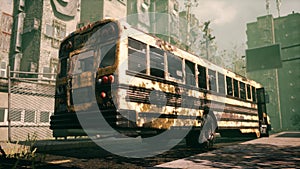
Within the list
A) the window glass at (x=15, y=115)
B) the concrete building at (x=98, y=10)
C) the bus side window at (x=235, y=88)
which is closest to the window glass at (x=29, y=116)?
the window glass at (x=15, y=115)

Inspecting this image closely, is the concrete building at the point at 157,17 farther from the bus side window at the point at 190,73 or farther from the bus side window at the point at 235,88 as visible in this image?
the bus side window at the point at 190,73

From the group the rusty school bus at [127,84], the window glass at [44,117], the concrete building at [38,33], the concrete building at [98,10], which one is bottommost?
the window glass at [44,117]

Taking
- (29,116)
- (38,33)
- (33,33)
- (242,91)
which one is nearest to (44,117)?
(29,116)

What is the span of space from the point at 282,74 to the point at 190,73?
33886 mm

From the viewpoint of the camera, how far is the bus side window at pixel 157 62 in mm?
5366

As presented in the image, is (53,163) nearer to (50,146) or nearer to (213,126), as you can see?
(50,146)

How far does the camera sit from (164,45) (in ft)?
19.1

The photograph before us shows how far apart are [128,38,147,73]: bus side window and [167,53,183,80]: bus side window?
2.85 feet

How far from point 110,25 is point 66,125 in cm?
235

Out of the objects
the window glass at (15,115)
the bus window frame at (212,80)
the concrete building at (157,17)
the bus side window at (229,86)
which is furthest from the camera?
the concrete building at (157,17)

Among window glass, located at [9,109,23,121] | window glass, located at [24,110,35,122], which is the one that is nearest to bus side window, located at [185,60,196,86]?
window glass, located at [9,109,23,121]

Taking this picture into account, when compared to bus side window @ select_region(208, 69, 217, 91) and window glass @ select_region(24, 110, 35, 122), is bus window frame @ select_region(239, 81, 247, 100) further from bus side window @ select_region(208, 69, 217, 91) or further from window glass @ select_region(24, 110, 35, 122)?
window glass @ select_region(24, 110, 35, 122)

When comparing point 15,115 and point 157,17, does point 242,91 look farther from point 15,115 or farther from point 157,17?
point 157,17

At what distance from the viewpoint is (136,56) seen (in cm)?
505
